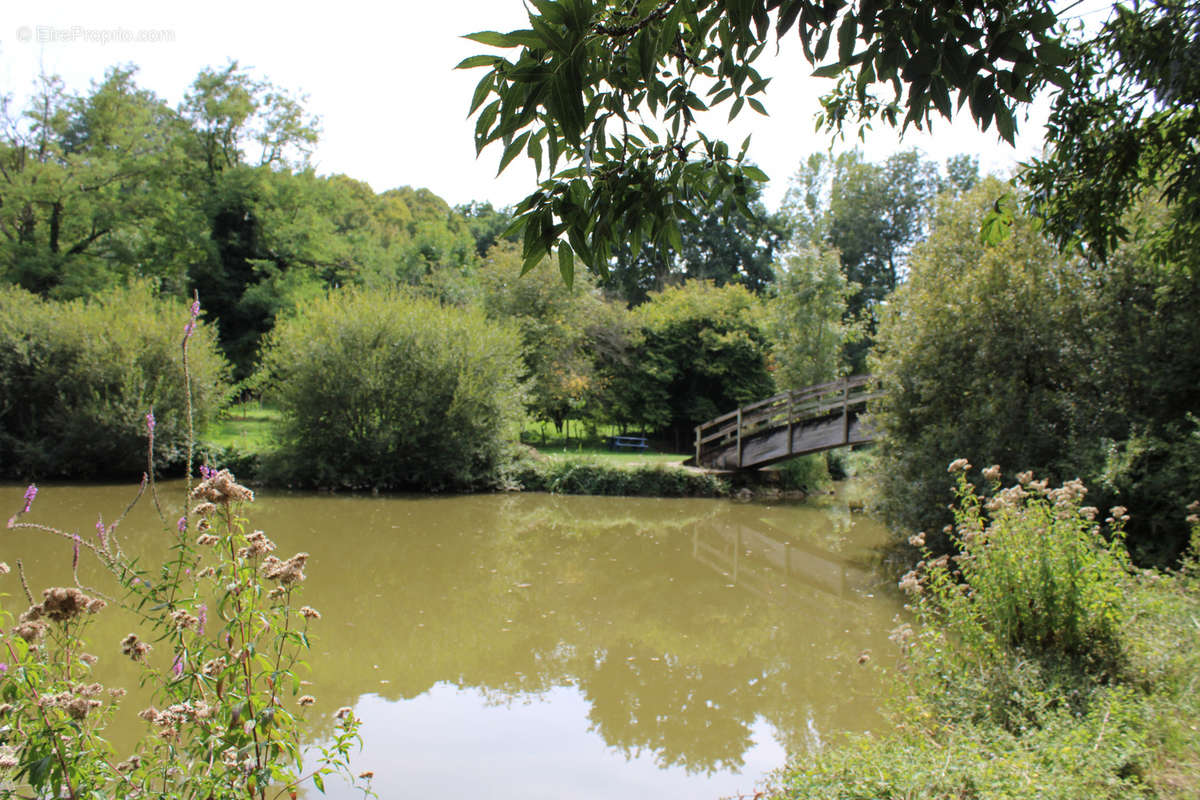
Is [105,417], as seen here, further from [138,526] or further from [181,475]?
[138,526]

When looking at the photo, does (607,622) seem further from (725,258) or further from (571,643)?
(725,258)

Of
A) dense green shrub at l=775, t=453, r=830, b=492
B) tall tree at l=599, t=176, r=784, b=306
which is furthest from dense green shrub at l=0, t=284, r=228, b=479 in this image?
tall tree at l=599, t=176, r=784, b=306

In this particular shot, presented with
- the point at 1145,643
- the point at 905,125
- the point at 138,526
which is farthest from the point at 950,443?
the point at 138,526

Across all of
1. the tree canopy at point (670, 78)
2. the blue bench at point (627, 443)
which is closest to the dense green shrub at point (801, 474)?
the blue bench at point (627, 443)

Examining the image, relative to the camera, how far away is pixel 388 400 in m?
18.0

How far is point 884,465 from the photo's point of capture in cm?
1074

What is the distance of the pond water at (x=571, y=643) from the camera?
514 centimetres

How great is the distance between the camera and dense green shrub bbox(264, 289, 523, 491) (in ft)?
57.9

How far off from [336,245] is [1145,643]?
29.1m

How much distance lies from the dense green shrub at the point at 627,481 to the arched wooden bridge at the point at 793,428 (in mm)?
1139

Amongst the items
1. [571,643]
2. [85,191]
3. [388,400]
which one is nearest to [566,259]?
[571,643]

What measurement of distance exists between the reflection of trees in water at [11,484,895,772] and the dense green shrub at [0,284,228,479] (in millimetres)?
5606

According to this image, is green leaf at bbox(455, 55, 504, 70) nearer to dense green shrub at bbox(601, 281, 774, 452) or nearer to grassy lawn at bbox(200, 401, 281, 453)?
grassy lawn at bbox(200, 401, 281, 453)

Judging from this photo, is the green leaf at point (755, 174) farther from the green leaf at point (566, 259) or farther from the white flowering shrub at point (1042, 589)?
the white flowering shrub at point (1042, 589)
